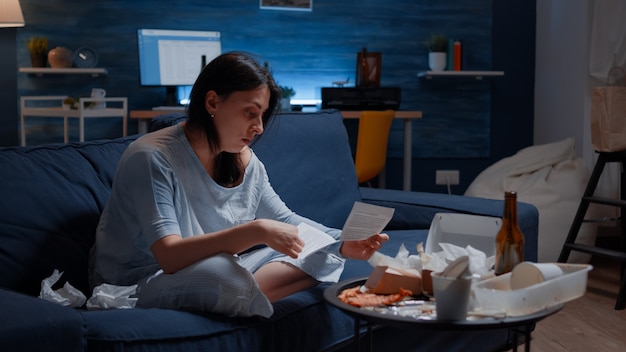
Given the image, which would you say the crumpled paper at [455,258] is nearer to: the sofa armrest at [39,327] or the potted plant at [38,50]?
the sofa armrest at [39,327]

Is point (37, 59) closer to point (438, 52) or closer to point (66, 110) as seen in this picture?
point (66, 110)

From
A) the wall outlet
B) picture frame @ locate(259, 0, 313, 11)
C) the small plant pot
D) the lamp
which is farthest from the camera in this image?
the wall outlet

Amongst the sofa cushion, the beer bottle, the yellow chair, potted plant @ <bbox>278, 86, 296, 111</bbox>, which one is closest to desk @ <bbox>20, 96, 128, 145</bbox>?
potted plant @ <bbox>278, 86, 296, 111</bbox>

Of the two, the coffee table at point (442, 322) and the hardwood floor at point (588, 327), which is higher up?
the coffee table at point (442, 322)

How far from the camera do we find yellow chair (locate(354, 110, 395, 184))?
475 centimetres

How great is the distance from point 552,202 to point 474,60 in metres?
1.75

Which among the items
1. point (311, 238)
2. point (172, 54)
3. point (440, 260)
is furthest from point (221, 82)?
point (172, 54)

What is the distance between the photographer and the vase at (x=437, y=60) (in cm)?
545

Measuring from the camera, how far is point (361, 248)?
6.51 ft

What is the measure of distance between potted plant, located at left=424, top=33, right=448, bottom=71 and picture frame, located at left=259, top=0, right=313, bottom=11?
868mm

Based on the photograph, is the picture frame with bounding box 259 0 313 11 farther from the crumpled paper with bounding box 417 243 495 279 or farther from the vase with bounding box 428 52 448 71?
the crumpled paper with bounding box 417 243 495 279

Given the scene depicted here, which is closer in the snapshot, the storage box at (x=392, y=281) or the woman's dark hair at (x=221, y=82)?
the storage box at (x=392, y=281)

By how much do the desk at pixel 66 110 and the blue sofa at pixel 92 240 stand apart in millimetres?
2234

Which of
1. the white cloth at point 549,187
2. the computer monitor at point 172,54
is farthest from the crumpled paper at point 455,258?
the computer monitor at point 172,54
